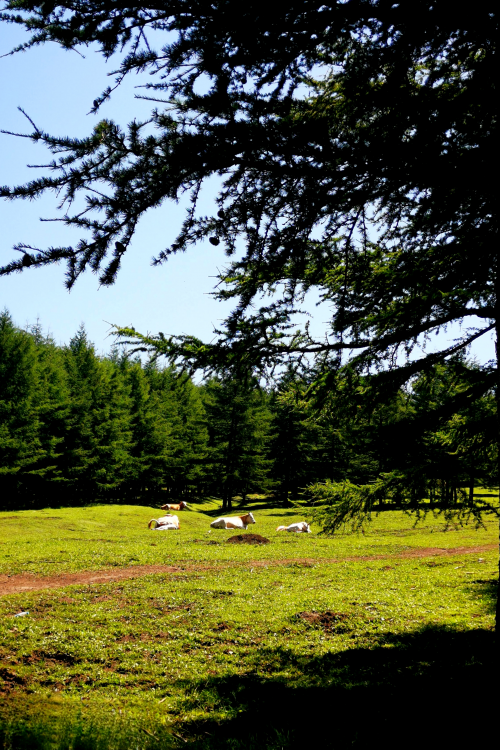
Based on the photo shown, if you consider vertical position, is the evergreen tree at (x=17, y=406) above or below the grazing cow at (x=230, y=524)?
above

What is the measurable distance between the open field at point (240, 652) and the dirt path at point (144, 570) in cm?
9

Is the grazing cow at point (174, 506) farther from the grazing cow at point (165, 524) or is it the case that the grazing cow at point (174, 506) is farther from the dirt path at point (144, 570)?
the dirt path at point (144, 570)

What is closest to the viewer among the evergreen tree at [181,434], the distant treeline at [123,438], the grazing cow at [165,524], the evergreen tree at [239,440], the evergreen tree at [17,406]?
the grazing cow at [165,524]

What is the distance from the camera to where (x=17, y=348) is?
1291 inches

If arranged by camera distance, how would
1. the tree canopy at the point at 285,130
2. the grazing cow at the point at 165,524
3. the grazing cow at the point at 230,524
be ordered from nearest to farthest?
the tree canopy at the point at 285,130
the grazing cow at the point at 165,524
the grazing cow at the point at 230,524

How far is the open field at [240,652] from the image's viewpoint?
4363 millimetres

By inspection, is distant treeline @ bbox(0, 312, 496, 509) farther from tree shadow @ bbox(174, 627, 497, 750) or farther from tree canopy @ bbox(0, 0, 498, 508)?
tree canopy @ bbox(0, 0, 498, 508)

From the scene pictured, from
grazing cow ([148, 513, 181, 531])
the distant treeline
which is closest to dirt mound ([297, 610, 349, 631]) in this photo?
the distant treeline

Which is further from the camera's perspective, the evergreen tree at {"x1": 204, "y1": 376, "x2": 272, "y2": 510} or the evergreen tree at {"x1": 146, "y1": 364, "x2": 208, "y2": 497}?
the evergreen tree at {"x1": 146, "y1": 364, "x2": 208, "y2": 497}

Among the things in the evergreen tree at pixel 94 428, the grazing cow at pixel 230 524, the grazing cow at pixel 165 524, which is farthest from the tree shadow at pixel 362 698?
the evergreen tree at pixel 94 428

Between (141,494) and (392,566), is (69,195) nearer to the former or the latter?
(392,566)

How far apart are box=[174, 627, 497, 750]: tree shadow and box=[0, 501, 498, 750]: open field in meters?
0.02

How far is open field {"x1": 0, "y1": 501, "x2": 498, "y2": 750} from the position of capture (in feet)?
14.3

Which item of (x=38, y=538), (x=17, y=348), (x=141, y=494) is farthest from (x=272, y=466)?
(x=38, y=538)
